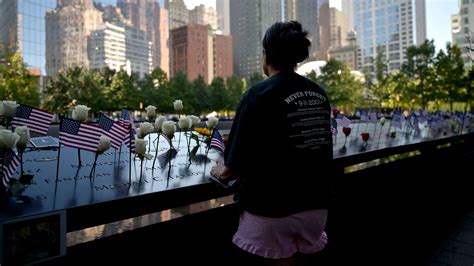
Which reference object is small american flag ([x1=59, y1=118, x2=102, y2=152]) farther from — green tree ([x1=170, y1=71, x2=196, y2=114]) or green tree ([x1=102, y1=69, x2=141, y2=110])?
green tree ([x1=170, y1=71, x2=196, y2=114])

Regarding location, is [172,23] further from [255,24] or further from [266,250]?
[266,250]

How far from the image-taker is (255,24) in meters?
61.2

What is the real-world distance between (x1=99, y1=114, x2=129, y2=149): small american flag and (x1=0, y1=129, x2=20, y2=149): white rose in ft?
2.11

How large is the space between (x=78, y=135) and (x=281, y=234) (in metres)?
1.15

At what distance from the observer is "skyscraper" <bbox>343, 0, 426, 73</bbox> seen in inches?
3504

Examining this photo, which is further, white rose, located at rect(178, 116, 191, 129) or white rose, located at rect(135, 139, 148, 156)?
white rose, located at rect(178, 116, 191, 129)

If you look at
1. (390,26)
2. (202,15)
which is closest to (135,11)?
(202,15)

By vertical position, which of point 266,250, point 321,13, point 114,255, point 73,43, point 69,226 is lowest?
point 114,255

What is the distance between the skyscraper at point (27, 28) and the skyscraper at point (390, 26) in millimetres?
66613

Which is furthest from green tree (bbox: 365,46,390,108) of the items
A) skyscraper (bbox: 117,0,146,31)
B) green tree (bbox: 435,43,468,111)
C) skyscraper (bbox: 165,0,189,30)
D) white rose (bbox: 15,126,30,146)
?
skyscraper (bbox: 165,0,189,30)

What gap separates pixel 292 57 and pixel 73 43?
207 ft

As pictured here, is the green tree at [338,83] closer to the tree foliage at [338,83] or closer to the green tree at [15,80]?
the tree foliage at [338,83]

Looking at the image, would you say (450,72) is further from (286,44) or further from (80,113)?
(80,113)

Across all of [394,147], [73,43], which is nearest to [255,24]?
[73,43]
